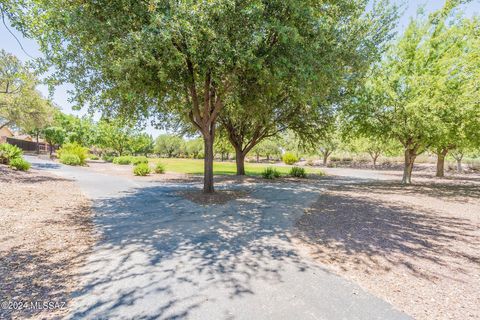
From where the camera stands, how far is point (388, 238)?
5.67 m

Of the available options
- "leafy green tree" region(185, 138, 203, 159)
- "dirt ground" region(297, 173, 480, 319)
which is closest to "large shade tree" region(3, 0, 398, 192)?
"dirt ground" region(297, 173, 480, 319)

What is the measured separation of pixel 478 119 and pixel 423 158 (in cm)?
4542

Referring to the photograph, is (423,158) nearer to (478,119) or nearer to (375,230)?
(478,119)

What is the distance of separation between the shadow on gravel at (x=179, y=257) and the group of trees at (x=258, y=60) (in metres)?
3.63

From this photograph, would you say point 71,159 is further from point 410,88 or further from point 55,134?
point 410,88

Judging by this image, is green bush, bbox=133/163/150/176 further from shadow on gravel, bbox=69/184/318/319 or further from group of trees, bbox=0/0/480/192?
shadow on gravel, bbox=69/184/318/319

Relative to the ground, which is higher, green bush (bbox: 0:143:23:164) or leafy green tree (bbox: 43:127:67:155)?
leafy green tree (bbox: 43:127:67:155)

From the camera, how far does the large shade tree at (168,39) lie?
22.2ft

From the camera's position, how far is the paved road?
304 centimetres

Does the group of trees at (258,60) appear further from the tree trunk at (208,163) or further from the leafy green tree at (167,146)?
A: the leafy green tree at (167,146)

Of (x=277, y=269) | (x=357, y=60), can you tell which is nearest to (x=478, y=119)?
(x=357, y=60)

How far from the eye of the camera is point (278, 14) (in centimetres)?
793

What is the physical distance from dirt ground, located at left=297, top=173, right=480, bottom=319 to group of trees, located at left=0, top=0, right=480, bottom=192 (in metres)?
4.44

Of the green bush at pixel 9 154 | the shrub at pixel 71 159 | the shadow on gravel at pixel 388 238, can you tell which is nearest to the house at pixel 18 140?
the shrub at pixel 71 159
